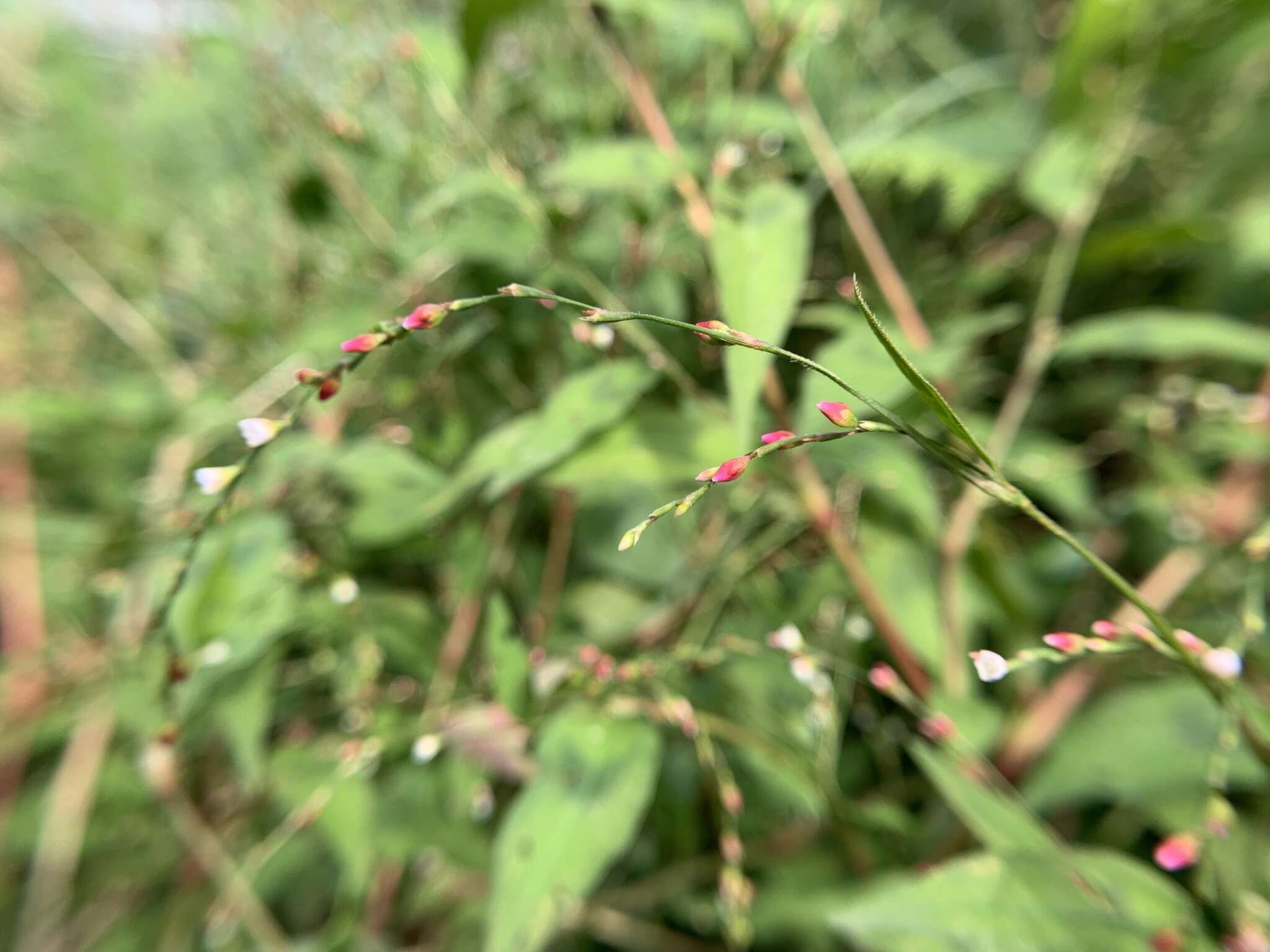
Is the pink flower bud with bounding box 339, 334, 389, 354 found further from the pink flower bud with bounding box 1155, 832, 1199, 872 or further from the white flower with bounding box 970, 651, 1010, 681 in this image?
the pink flower bud with bounding box 1155, 832, 1199, 872

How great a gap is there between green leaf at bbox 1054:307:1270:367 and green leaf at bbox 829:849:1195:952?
30 cm

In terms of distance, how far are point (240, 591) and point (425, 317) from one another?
0.89ft

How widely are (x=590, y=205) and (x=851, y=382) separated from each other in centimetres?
27

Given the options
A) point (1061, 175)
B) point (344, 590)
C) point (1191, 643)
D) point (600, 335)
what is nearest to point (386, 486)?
point (344, 590)

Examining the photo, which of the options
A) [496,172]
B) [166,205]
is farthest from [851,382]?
[166,205]

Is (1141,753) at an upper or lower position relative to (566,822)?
lower

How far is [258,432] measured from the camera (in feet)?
0.74

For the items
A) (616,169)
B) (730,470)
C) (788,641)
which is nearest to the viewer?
(730,470)

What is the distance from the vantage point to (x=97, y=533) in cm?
65

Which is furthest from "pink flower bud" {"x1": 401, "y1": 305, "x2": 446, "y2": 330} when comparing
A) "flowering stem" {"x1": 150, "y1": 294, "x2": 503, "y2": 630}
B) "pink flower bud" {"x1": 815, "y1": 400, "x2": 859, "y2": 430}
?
"pink flower bud" {"x1": 815, "y1": 400, "x2": 859, "y2": 430}

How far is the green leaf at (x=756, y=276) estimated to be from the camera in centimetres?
28

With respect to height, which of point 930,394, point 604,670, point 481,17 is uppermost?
point 481,17

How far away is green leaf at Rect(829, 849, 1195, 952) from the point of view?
27 cm

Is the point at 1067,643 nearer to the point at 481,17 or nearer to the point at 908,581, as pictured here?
the point at 908,581
